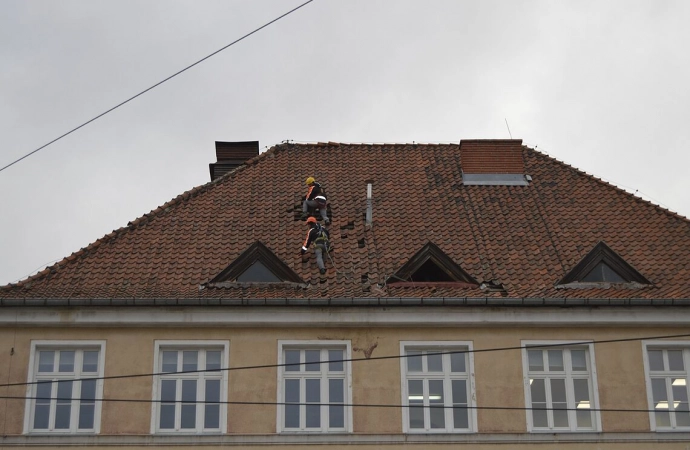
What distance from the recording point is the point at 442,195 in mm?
28766

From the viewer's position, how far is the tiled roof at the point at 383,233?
80.2ft

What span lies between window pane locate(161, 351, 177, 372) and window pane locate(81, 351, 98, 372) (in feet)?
4.16

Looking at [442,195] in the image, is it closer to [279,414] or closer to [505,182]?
[505,182]

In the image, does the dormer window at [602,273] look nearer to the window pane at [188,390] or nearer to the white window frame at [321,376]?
the white window frame at [321,376]

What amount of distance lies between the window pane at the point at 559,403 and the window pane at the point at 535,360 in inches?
A: 14.7

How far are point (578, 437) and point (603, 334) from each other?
2.10 metres

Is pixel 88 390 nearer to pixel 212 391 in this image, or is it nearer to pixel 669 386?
pixel 212 391

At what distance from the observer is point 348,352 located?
23609 mm

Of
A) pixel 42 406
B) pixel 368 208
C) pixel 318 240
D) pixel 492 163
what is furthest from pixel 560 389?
pixel 42 406

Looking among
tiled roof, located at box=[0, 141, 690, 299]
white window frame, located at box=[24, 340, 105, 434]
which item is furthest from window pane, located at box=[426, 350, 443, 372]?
white window frame, located at box=[24, 340, 105, 434]

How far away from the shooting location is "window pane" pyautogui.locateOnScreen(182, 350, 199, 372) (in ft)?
77.4

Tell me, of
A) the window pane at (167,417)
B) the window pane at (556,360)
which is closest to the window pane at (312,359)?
the window pane at (167,417)

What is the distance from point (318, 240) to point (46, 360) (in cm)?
584

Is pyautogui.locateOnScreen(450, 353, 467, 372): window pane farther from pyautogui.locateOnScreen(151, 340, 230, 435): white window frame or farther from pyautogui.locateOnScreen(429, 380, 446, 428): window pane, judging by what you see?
pyautogui.locateOnScreen(151, 340, 230, 435): white window frame
